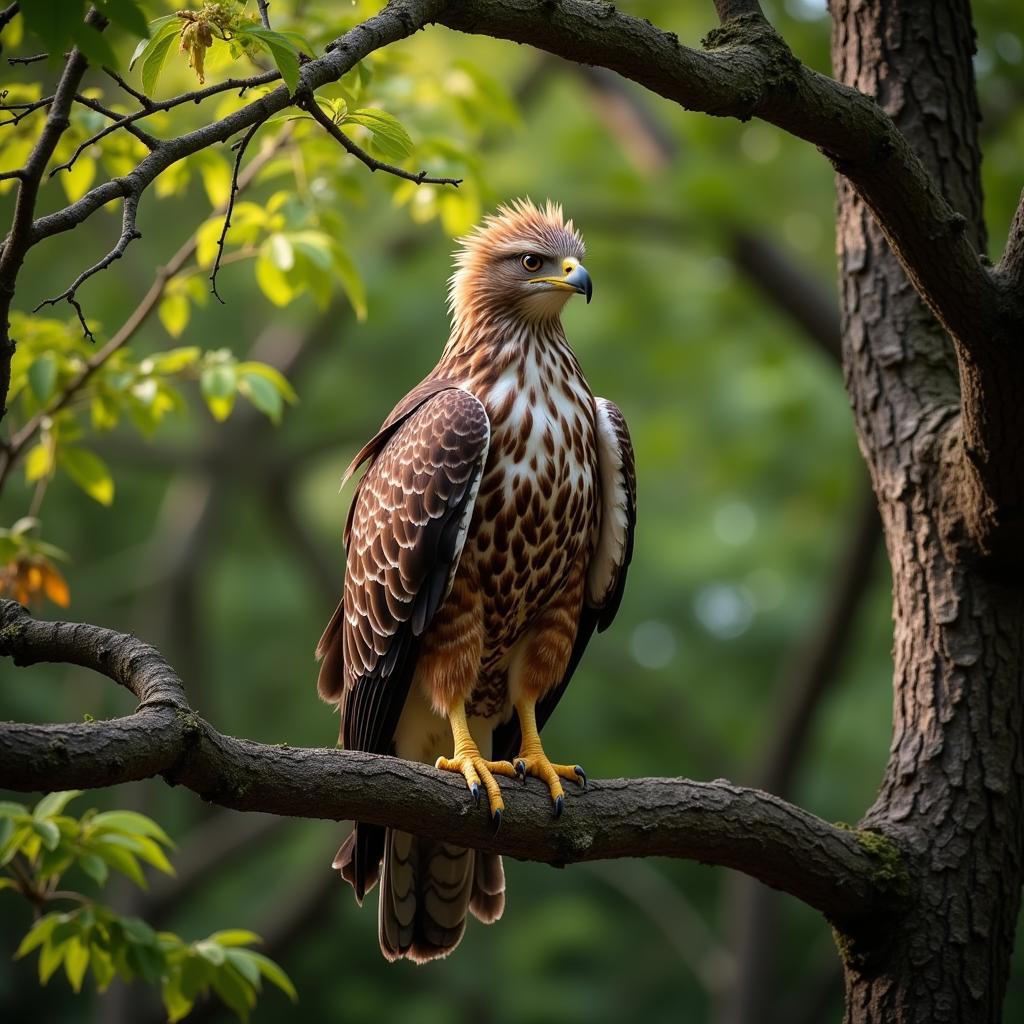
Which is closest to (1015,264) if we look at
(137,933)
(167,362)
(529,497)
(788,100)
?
(788,100)

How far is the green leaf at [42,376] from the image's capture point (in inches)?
164

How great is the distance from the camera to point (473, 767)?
3766 millimetres

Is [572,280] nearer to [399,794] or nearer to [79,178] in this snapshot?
[79,178]

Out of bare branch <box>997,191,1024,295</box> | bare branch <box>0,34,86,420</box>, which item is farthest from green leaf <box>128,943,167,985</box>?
bare branch <box>997,191,1024,295</box>

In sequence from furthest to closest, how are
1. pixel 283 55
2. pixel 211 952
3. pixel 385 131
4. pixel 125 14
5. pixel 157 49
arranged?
pixel 211 952 < pixel 385 131 < pixel 157 49 < pixel 283 55 < pixel 125 14

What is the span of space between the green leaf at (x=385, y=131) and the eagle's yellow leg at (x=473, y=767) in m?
1.68

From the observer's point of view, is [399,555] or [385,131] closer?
[385,131]

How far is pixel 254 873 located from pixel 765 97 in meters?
10.5

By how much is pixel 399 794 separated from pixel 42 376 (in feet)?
6.34

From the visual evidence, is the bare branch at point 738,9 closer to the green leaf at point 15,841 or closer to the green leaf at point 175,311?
the green leaf at point 175,311

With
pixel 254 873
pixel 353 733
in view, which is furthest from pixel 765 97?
pixel 254 873

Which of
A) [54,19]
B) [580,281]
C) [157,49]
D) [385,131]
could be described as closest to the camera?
[54,19]

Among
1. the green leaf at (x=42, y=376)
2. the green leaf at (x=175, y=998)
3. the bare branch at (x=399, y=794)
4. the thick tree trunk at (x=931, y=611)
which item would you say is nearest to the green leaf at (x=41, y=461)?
the green leaf at (x=42, y=376)

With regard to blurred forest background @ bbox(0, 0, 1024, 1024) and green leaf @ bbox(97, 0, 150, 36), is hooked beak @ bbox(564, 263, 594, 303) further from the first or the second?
blurred forest background @ bbox(0, 0, 1024, 1024)
